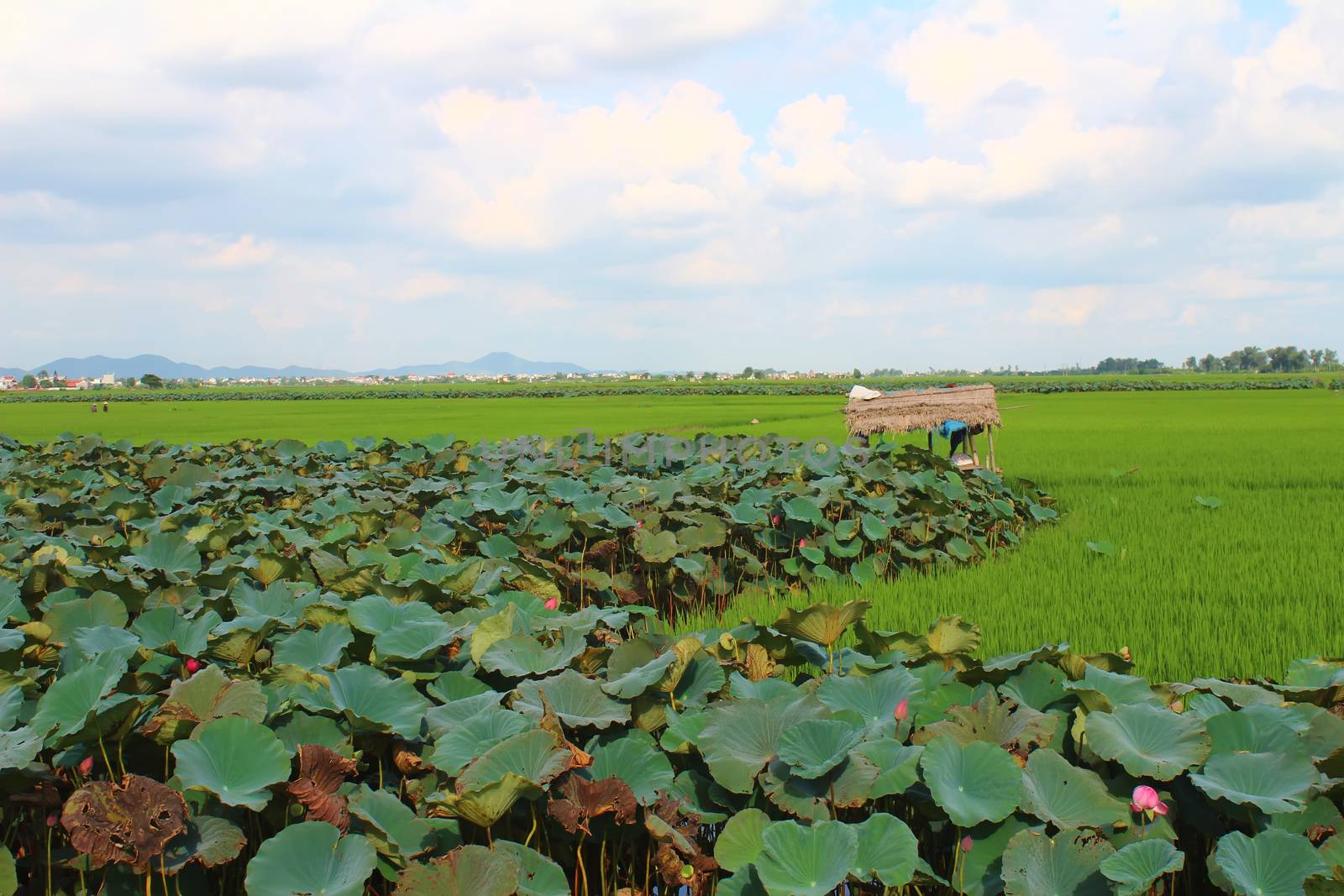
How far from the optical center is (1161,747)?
192 centimetres

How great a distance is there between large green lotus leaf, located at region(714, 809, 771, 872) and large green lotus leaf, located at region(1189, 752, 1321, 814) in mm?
877

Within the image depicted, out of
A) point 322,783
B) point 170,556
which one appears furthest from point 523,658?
point 170,556

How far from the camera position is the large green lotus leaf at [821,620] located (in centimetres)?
250

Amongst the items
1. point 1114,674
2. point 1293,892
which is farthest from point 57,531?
point 1293,892

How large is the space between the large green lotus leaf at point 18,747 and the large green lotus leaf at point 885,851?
1678 millimetres

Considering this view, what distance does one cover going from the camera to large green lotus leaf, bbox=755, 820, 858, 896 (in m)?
1.62

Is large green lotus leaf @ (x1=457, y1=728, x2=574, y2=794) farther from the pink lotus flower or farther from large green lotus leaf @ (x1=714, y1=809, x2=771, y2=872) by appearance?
the pink lotus flower

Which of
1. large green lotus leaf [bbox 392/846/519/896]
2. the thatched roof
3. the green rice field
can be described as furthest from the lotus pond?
the thatched roof

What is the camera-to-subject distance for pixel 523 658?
2.35 metres

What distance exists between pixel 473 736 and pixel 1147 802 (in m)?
1.41

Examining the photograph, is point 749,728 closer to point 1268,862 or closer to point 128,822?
point 1268,862

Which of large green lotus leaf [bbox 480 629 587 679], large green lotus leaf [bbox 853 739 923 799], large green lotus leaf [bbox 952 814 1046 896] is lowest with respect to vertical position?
large green lotus leaf [bbox 952 814 1046 896]

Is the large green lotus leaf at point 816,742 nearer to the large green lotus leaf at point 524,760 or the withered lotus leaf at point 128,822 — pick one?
the large green lotus leaf at point 524,760

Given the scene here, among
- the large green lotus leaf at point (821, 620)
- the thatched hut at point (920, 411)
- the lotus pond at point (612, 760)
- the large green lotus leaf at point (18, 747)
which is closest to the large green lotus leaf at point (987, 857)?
the lotus pond at point (612, 760)
